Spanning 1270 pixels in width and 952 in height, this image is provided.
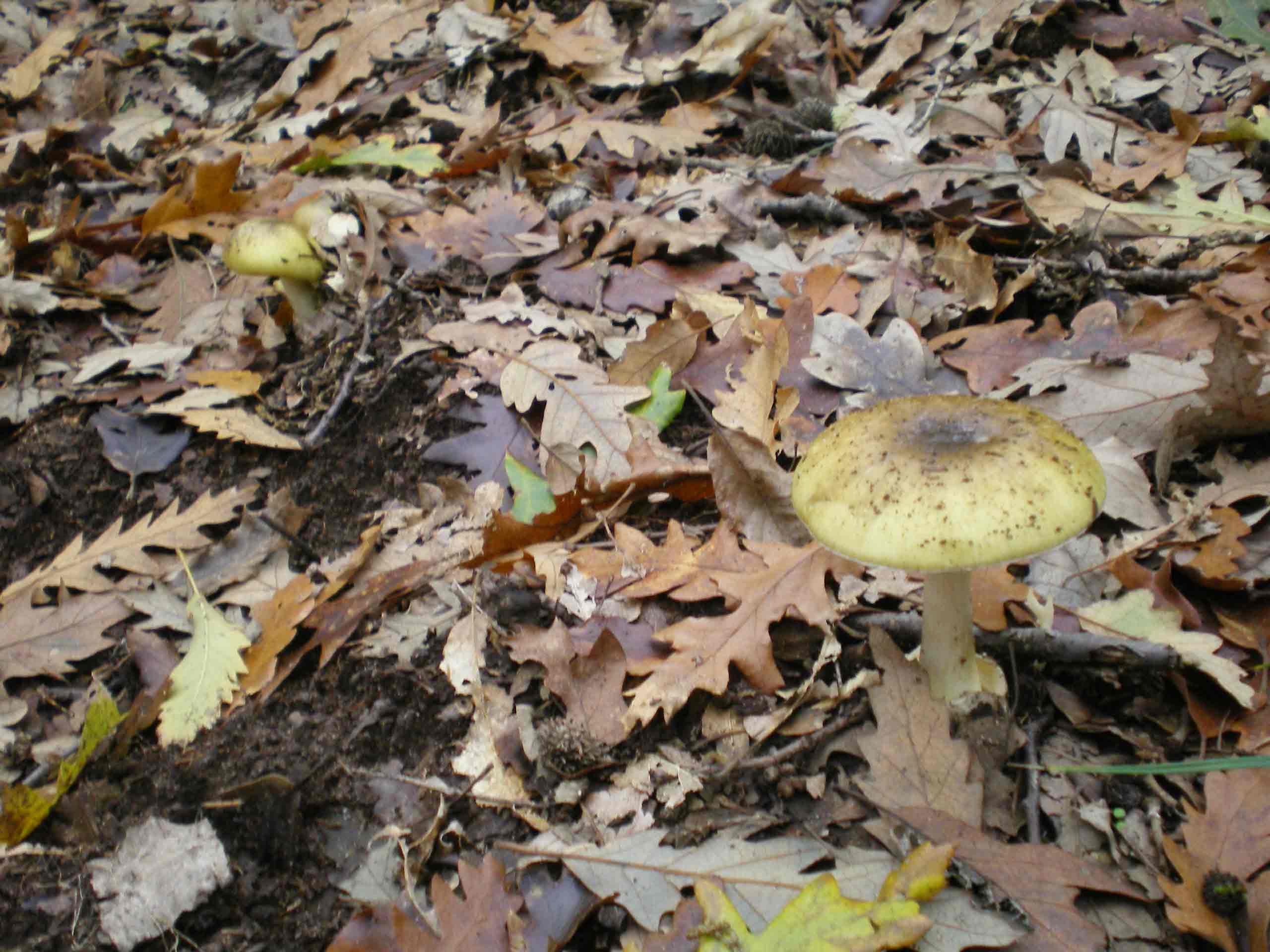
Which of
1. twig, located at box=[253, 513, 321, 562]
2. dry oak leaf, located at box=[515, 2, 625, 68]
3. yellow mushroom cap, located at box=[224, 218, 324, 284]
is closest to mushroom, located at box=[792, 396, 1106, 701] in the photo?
twig, located at box=[253, 513, 321, 562]

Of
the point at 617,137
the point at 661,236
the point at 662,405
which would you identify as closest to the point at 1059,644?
the point at 662,405

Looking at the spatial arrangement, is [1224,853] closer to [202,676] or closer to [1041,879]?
[1041,879]

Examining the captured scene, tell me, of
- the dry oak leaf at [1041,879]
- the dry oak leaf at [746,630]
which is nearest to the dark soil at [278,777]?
the dry oak leaf at [746,630]

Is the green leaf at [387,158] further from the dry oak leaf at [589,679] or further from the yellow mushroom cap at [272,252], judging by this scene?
the dry oak leaf at [589,679]

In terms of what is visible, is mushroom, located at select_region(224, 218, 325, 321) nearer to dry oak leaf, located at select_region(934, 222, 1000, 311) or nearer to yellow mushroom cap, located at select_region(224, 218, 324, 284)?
yellow mushroom cap, located at select_region(224, 218, 324, 284)

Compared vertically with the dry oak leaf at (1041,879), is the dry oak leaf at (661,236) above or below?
above

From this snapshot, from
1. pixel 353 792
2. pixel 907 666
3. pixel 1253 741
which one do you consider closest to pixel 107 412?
pixel 353 792
